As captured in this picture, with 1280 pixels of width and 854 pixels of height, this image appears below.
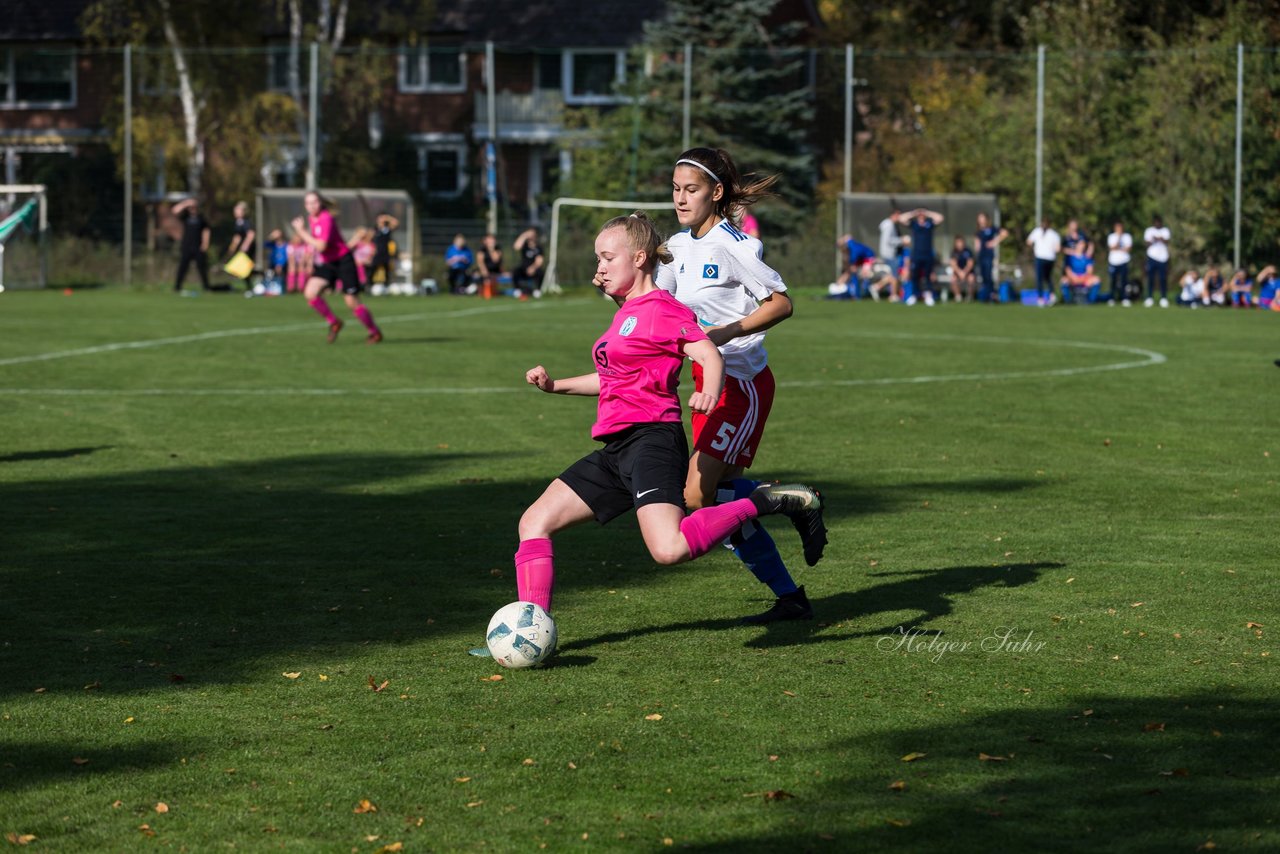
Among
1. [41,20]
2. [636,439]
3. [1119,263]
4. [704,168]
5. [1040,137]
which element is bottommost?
[636,439]

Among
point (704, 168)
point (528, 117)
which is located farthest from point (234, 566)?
point (528, 117)

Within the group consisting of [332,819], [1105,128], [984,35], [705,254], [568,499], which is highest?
[984,35]

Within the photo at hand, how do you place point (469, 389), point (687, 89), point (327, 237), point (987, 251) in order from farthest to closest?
point (687, 89) < point (987, 251) < point (327, 237) < point (469, 389)

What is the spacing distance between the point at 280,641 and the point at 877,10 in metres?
54.4

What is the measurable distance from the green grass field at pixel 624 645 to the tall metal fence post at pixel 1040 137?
2321 centimetres

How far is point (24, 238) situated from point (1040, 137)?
2247 cm

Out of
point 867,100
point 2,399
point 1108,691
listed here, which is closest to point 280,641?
point 1108,691

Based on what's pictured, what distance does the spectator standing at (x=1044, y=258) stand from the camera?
35.2m

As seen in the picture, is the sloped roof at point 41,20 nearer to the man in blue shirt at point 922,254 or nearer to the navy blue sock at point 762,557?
the man in blue shirt at point 922,254

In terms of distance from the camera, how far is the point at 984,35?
55.8 m

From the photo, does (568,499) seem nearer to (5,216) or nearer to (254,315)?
(254,315)

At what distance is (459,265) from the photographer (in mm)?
38531

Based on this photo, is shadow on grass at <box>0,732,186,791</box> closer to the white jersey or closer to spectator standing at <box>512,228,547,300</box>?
the white jersey

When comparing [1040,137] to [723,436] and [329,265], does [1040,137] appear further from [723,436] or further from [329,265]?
[723,436]
